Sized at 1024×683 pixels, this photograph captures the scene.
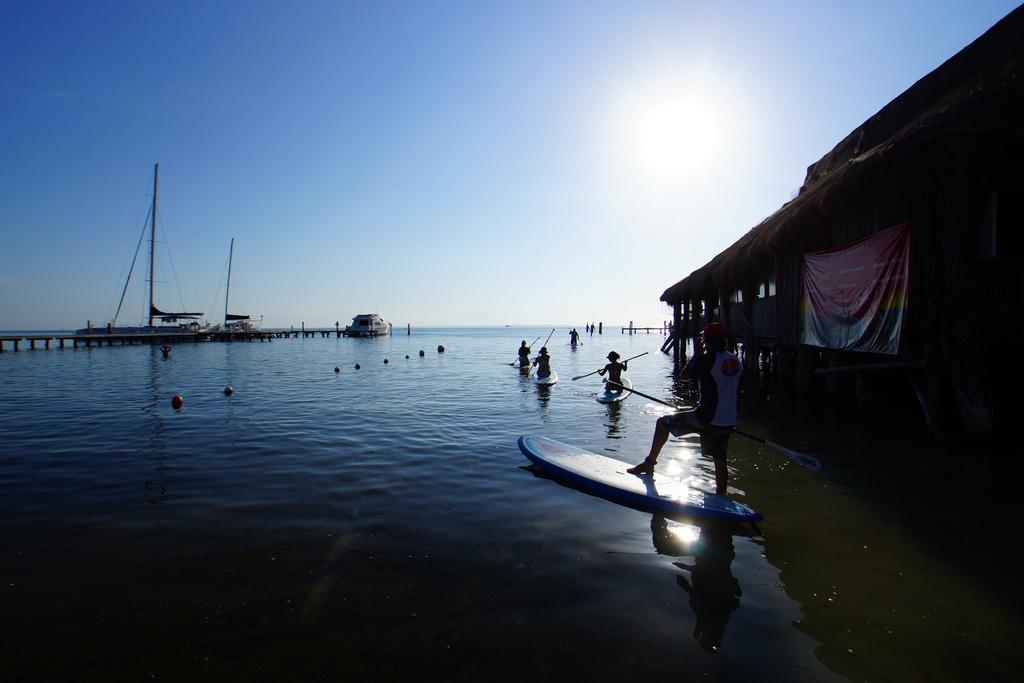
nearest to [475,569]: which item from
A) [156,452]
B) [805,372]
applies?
[156,452]

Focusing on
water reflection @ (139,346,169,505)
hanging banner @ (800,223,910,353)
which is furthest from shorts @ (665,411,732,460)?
water reflection @ (139,346,169,505)

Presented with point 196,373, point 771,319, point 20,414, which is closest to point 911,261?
point 771,319

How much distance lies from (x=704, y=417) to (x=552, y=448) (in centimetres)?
282

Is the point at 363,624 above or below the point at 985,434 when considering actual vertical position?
below

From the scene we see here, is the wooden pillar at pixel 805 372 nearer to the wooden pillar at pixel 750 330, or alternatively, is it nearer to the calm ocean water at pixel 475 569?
the wooden pillar at pixel 750 330

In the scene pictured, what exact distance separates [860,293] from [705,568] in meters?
8.71

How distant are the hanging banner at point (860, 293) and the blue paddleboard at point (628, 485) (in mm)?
6075

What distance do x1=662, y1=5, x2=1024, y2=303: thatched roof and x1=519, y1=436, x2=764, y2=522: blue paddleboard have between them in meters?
7.50

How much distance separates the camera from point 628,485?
20.6 feet

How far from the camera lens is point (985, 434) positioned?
25.6 ft

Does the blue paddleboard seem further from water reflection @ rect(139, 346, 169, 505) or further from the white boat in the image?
the white boat

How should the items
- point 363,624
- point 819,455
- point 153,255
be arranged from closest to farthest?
point 363,624
point 819,455
point 153,255

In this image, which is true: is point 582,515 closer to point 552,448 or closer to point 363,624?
point 552,448

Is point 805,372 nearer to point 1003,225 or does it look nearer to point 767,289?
point 767,289
